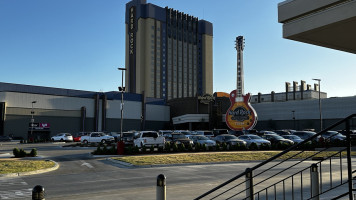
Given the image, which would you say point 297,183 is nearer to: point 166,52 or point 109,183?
point 109,183

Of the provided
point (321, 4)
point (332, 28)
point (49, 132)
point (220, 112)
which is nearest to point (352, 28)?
point (332, 28)

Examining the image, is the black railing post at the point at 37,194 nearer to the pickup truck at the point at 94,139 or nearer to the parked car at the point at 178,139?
the parked car at the point at 178,139

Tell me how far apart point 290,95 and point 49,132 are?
9274 cm

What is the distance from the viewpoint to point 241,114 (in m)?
52.2

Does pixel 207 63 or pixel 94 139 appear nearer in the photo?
pixel 94 139

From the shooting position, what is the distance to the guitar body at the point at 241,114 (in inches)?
2026

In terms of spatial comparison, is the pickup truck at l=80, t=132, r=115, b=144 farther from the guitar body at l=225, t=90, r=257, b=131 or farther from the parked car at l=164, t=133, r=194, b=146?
the guitar body at l=225, t=90, r=257, b=131

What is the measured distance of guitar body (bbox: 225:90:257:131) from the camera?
51469 mm

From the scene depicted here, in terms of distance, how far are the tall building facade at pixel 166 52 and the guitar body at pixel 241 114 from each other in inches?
3090

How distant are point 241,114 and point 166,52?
9631 cm

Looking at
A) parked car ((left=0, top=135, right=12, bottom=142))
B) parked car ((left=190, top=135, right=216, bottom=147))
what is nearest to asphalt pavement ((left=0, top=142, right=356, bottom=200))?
parked car ((left=190, top=135, right=216, bottom=147))

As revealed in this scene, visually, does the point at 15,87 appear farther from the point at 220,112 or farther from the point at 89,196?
the point at 89,196

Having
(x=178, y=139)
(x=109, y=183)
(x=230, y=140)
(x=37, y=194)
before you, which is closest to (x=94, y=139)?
(x=178, y=139)

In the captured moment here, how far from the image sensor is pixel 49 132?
69.5 meters
